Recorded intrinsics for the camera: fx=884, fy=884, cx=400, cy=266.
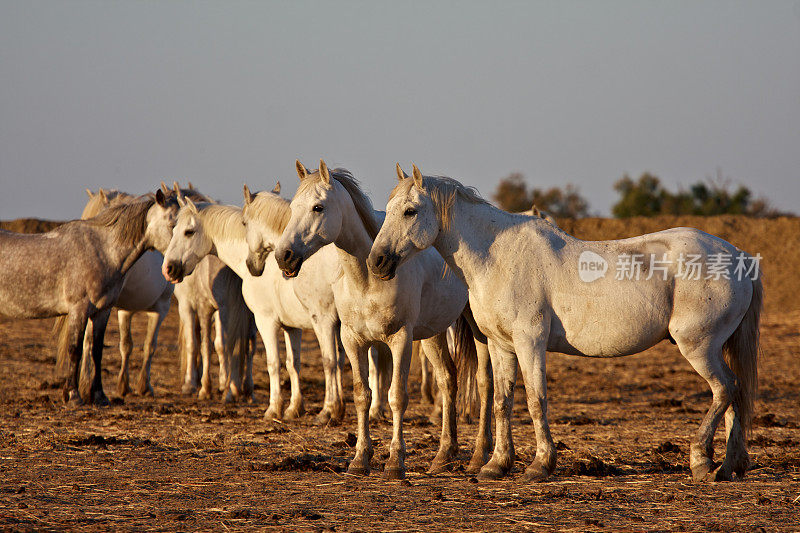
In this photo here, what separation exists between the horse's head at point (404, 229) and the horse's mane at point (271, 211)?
8.46 feet

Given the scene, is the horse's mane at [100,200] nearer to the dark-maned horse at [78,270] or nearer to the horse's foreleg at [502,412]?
the dark-maned horse at [78,270]

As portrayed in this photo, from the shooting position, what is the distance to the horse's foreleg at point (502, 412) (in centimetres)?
659

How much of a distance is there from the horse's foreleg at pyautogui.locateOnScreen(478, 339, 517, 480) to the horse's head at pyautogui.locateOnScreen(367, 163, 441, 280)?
1069 millimetres

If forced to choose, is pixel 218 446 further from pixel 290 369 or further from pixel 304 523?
pixel 304 523

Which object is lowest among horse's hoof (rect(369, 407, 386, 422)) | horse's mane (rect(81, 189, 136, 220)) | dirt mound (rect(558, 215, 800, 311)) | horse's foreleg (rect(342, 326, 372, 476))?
horse's hoof (rect(369, 407, 386, 422))

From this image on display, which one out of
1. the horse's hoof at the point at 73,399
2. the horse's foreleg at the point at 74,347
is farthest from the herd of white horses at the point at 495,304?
the horse's hoof at the point at 73,399

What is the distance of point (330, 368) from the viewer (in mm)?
9461

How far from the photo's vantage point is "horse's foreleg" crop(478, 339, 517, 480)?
6.59 metres

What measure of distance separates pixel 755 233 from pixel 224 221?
2454 centimetres

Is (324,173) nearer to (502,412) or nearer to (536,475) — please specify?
(502,412)

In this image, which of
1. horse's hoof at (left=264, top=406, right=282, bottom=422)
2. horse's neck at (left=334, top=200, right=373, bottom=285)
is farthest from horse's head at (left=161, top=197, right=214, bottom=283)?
horse's neck at (left=334, top=200, right=373, bottom=285)

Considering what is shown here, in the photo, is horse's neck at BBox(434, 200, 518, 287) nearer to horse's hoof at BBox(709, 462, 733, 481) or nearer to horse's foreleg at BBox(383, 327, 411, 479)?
horse's foreleg at BBox(383, 327, 411, 479)

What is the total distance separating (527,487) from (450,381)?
5.94 feet

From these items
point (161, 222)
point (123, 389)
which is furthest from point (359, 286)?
point (123, 389)
